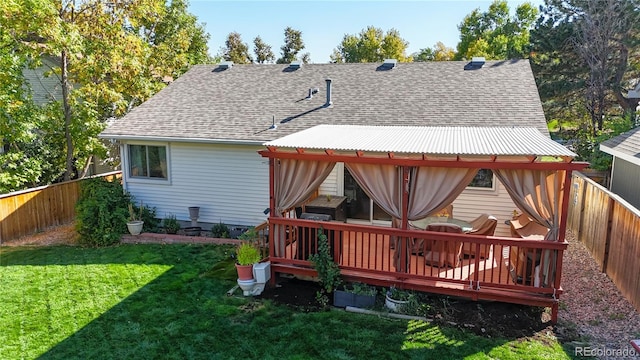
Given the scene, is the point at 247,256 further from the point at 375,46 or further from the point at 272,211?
the point at 375,46

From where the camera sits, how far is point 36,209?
11500mm

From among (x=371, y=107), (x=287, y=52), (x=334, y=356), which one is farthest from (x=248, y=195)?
(x=287, y=52)

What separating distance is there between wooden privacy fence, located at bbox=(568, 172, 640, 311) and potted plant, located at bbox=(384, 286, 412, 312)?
3.66 m

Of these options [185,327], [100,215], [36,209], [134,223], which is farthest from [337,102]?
[36,209]

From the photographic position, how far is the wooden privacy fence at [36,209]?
35.3 ft

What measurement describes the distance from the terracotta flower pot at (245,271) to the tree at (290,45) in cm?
3480

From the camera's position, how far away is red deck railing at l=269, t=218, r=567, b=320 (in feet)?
20.7

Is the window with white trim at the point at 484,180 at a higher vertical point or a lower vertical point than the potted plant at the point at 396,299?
higher

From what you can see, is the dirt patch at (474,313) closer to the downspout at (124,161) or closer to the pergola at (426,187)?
the pergola at (426,187)

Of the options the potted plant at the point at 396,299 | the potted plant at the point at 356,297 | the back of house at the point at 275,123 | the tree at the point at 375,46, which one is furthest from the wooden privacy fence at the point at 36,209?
the tree at the point at 375,46

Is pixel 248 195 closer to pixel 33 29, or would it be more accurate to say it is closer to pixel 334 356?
pixel 334 356

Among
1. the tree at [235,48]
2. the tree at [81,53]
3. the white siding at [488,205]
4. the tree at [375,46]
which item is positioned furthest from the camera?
the tree at [375,46]

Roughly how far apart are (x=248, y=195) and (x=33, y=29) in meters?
7.62

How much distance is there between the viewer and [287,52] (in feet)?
132
